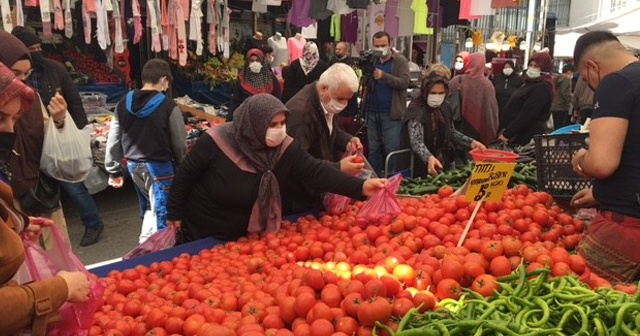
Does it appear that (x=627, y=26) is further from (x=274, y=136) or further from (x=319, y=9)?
(x=274, y=136)

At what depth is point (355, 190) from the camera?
363 centimetres

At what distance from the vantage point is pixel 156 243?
137 inches

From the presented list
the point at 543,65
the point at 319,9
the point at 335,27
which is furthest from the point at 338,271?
the point at 335,27

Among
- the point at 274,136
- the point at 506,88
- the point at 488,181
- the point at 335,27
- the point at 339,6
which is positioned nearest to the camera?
the point at 488,181

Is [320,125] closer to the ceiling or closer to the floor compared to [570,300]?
closer to the ceiling

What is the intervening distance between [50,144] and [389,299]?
2861mm

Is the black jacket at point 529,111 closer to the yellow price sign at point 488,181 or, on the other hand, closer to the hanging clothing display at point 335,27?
the yellow price sign at point 488,181

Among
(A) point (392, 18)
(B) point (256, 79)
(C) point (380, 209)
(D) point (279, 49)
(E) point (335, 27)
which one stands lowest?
(C) point (380, 209)

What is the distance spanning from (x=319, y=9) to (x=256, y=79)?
8.13ft

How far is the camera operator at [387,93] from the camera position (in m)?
7.27

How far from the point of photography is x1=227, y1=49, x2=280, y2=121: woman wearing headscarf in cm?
739

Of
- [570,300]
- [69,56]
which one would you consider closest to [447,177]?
[570,300]

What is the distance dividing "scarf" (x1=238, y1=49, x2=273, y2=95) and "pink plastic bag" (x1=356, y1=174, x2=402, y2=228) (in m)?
4.14

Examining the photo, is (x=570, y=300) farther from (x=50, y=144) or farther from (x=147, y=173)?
(x=147, y=173)
